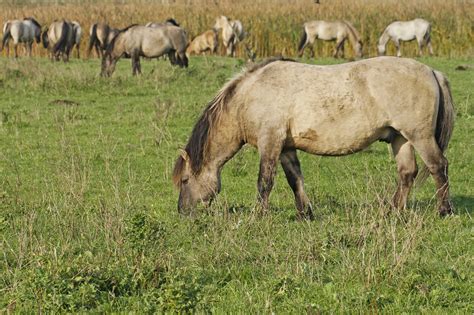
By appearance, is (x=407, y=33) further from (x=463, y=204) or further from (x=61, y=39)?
(x=463, y=204)

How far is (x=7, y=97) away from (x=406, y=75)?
12.3 m

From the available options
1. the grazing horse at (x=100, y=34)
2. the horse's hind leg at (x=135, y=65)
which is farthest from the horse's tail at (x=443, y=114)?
the grazing horse at (x=100, y=34)

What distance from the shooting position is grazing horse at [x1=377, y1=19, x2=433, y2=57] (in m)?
31.1

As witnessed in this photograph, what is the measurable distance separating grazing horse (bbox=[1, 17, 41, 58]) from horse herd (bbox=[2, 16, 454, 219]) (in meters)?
26.0

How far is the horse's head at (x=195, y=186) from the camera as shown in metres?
8.48

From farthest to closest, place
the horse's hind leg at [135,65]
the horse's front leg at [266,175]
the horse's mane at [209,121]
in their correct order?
the horse's hind leg at [135,65] < the horse's mane at [209,121] < the horse's front leg at [266,175]

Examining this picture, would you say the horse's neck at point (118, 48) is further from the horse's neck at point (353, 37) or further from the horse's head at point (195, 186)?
the horse's head at point (195, 186)

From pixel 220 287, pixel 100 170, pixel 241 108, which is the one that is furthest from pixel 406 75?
pixel 100 170

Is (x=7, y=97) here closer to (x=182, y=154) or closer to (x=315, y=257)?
(x=182, y=154)

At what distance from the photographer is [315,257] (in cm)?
661

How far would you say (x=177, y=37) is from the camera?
86.4 ft

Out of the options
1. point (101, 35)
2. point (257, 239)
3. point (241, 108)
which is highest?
point (241, 108)

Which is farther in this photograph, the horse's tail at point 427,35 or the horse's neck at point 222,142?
the horse's tail at point 427,35

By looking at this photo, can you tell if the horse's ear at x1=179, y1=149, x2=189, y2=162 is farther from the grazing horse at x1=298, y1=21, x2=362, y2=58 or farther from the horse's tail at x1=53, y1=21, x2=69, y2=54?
the horse's tail at x1=53, y1=21, x2=69, y2=54
